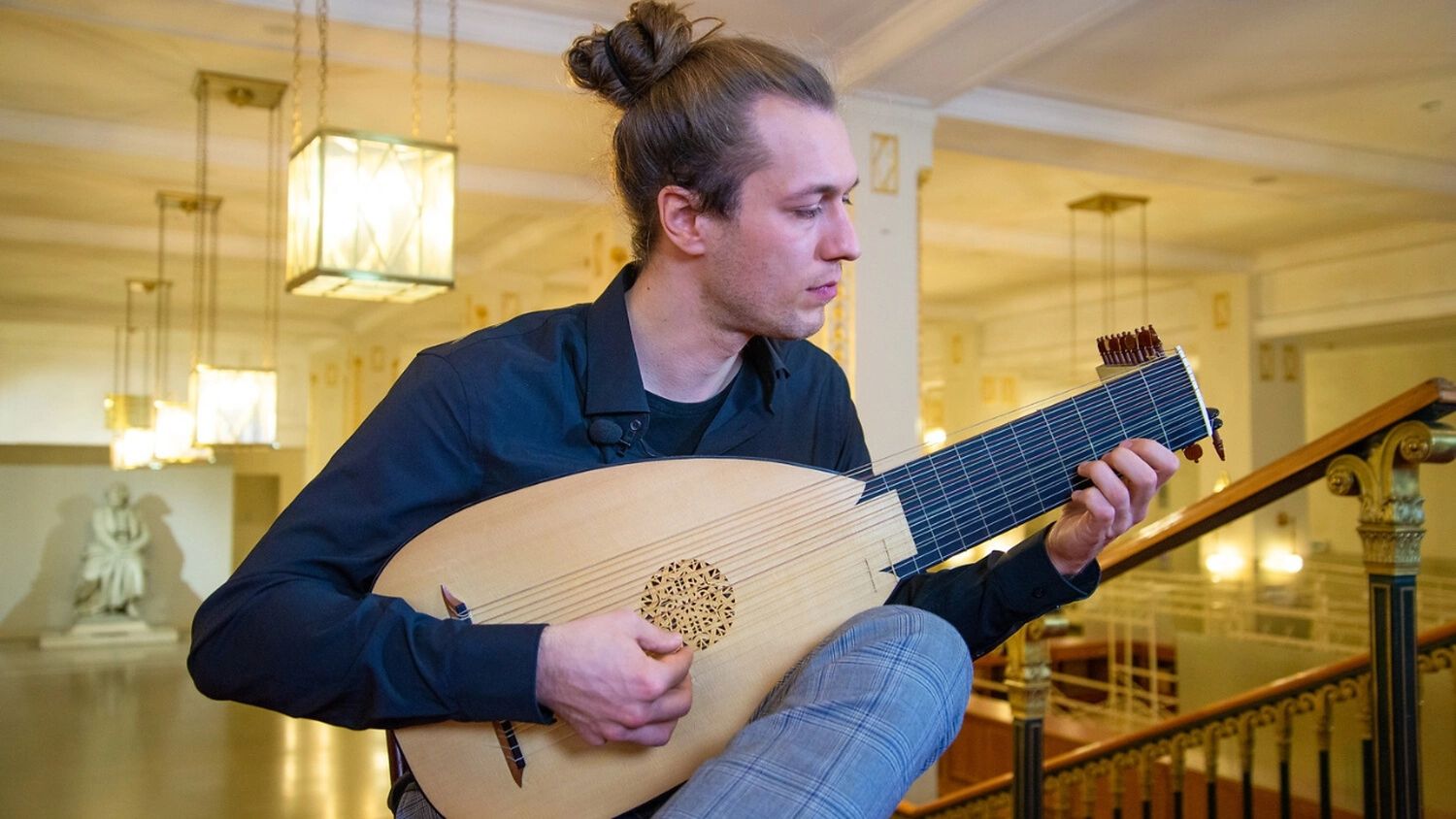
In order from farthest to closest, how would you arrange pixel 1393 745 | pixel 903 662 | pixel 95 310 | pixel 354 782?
1. pixel 95 310
2. pixel 354 782
3. pixel 1393 745
4. pixel 903 662

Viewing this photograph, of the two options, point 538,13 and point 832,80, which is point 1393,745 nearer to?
point 832,80

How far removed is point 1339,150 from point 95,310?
11.8 metres

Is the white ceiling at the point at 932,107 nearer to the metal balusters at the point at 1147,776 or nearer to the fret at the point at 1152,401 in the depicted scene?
the fret at the point at 1152,401

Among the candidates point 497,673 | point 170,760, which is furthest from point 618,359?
point 170,760

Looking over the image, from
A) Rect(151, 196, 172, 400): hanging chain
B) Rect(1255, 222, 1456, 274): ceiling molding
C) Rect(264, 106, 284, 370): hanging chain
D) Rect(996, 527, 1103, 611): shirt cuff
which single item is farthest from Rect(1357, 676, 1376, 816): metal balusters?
Rect(151, 196, 172, 400): hanging chain

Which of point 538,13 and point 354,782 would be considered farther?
point 354,782

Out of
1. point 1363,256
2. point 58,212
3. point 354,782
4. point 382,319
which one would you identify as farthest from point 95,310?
point 1363,256

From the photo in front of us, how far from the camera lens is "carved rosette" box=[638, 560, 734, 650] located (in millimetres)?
1244

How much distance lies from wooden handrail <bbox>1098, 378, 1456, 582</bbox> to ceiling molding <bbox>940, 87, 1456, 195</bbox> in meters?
3.25

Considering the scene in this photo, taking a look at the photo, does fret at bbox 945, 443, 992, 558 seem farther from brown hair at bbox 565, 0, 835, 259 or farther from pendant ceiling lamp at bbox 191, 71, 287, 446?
pendant ceiling lamp at bbox 191, 71, 287, 446

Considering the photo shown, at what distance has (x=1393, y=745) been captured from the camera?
6.28 feet

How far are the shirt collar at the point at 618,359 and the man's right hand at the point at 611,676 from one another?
0.31m

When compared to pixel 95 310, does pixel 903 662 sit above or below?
below

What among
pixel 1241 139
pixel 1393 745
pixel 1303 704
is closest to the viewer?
pixel 1393 745
